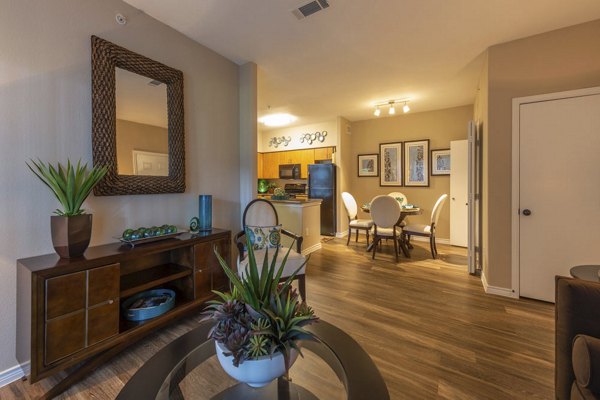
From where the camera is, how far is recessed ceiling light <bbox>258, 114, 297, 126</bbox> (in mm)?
5406

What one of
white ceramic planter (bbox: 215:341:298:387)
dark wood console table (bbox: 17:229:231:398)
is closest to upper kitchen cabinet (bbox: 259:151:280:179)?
dark wood console table (bbox: 17:229:231:398)

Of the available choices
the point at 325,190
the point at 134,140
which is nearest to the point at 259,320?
the point at 134,140

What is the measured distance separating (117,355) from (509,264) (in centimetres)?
361

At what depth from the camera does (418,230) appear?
3955mm

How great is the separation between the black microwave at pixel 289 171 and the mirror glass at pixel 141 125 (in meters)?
4.07

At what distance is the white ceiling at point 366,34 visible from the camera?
81.9 inches

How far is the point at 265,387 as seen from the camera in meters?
0.98

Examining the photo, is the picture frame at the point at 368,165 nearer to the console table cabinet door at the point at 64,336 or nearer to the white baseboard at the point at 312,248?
the white baseboard at the point at 312,248

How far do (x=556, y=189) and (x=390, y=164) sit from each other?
10.2 ft

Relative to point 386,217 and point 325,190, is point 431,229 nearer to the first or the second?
point 386,217

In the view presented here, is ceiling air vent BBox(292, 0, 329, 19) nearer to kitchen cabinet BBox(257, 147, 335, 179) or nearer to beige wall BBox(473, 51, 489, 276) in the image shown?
beige wall BBox(473, 51, 489, 276)

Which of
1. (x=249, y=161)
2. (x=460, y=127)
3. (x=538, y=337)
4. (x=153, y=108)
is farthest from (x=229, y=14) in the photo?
(x=460, y=127)

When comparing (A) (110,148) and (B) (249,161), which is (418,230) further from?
(A) (110,148)

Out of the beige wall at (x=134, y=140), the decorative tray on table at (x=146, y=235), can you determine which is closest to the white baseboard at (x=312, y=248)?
the decorative tray on table at (x=146, y=235)
